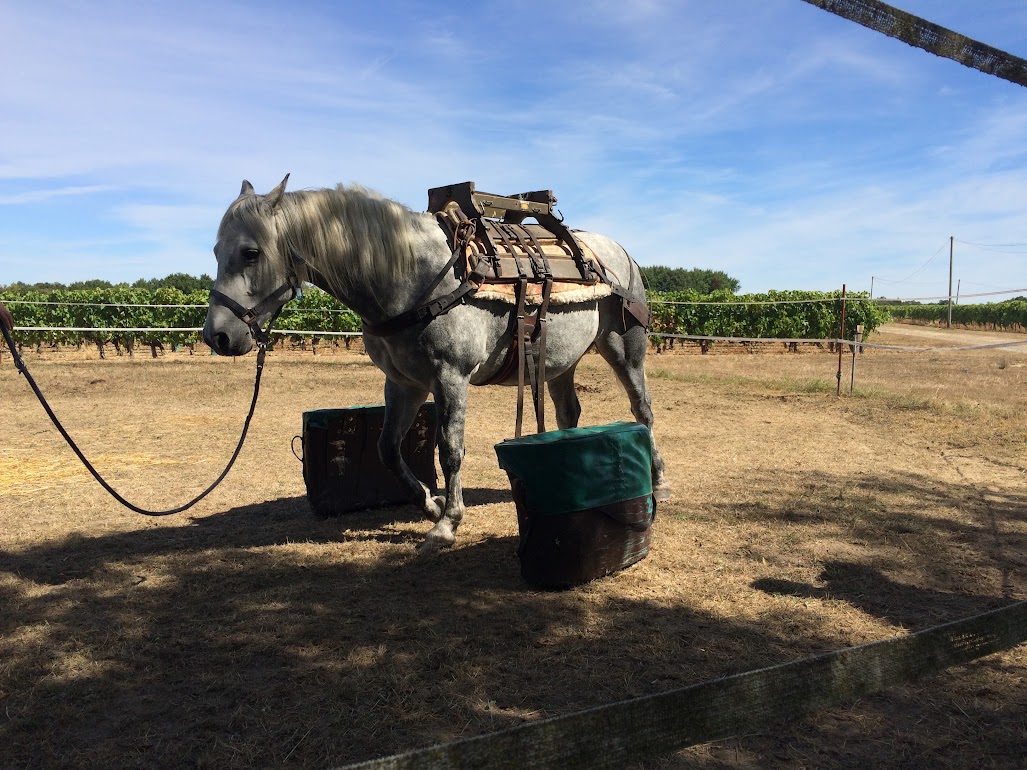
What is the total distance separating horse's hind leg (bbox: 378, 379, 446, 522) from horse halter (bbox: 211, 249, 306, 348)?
102cm

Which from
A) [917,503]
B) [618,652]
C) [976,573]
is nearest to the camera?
[618,652]

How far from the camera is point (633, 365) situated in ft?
17.8

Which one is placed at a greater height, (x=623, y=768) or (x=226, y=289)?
(x=226, y=289)

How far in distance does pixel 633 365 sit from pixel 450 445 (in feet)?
6.25

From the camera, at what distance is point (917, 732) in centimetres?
242

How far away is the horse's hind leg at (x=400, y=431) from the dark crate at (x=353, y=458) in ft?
0.55

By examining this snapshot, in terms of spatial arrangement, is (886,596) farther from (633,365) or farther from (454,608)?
(633,365)

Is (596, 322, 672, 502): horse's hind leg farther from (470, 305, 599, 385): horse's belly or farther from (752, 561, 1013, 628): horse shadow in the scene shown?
(752, 561, 1013, 628): horse shadow

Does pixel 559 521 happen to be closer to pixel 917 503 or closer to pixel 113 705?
pixel 113 705

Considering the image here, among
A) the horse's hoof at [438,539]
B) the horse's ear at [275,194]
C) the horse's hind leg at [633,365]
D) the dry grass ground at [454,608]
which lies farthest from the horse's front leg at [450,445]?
the horse's hind leg at [633,365]

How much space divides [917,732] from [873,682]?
4.05 ft

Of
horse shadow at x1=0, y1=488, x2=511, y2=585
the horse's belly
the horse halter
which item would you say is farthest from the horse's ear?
horse shadow at x1=0, y1=488, x2=511, y2=585

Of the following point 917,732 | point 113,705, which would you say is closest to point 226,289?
point 113,705

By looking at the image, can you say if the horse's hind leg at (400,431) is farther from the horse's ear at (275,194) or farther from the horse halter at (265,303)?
the horse's ear at (275,194)
